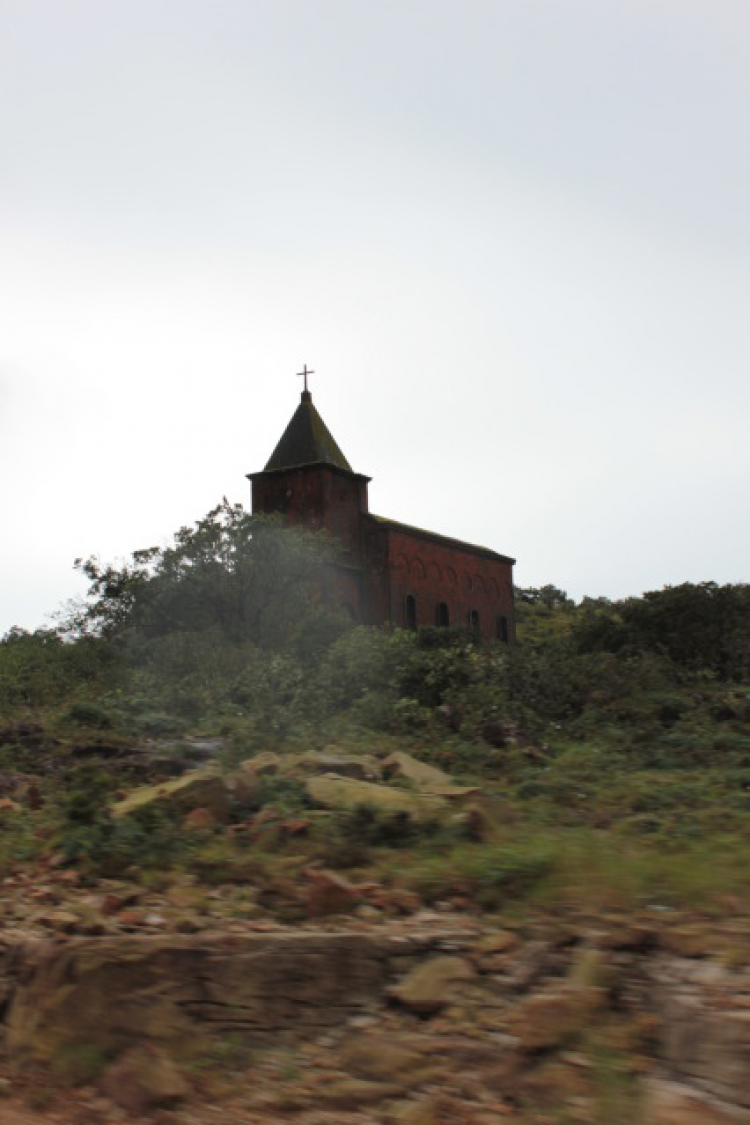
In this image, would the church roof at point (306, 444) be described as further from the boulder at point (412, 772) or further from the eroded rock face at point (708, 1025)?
the eroded rock face at point (708, 1025)

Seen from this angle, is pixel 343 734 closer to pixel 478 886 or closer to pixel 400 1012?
pixel 478 886

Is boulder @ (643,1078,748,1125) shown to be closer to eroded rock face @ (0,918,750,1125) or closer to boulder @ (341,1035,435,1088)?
eroded rock face @ (0,918,750,1125)

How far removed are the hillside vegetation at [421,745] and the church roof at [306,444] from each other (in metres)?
15.8

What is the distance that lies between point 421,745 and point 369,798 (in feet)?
16.8

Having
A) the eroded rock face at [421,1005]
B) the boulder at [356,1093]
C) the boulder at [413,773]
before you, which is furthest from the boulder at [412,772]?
the boulder at [356,1093]

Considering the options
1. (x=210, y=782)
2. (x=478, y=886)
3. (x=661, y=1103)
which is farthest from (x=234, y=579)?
(x=661, y=1103)

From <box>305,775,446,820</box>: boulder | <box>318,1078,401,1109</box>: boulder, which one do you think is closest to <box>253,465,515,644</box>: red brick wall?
<box>305,775,446,820</box>: boulder

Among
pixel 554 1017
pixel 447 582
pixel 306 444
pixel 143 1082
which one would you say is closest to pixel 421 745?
pixel 143 1082

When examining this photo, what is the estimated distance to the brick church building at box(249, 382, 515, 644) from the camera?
4397cm

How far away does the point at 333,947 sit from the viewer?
4949 mm

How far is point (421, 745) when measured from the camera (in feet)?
40.9

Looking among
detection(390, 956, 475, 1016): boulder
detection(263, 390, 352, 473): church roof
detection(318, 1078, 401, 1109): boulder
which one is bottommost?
detection(318, 1078, 401, 1109): boulder

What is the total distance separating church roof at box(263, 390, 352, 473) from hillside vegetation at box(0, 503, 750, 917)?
15.8m

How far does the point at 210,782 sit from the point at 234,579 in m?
22.1
